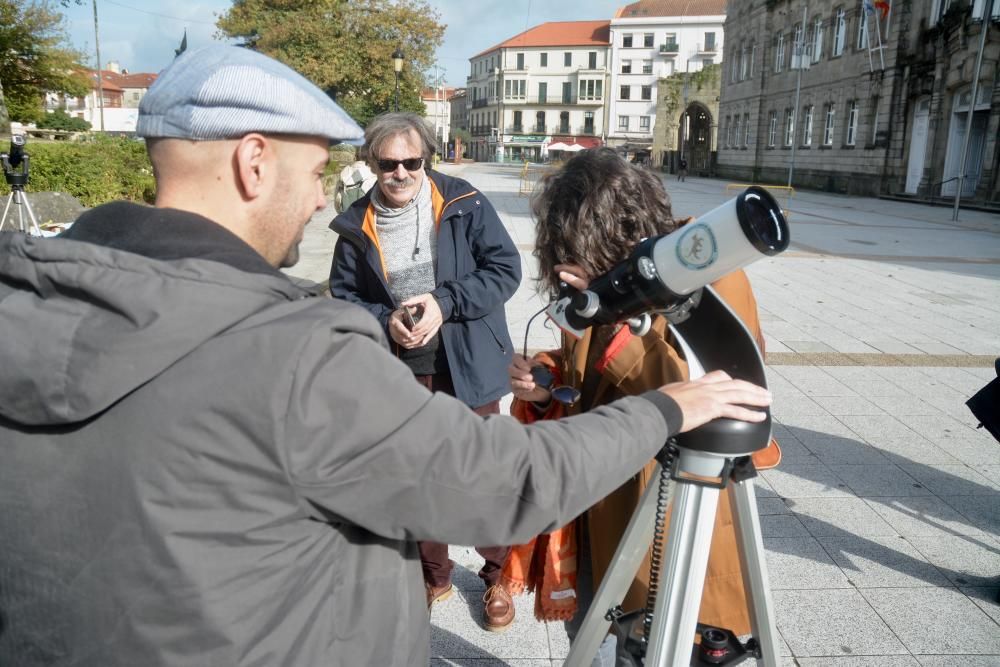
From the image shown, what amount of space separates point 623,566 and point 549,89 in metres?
89.2

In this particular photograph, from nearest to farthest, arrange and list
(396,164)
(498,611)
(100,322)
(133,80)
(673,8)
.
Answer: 1. (100,322)
2. (498,611)
3. (396,164)
4. (673,8)
5. (133,80)

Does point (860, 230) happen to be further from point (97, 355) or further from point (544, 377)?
point (97, 355)

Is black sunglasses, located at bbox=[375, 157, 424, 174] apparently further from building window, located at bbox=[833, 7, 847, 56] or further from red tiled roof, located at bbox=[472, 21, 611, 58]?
red tiled roof, located at bbox=[472, 21, 611, 58]

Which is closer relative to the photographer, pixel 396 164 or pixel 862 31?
pixel 396 164

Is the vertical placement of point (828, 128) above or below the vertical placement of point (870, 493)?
above

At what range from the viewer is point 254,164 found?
1.19 metres

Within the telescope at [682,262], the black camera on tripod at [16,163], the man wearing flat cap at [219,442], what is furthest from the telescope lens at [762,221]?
the black camera on tripod at [16,163]

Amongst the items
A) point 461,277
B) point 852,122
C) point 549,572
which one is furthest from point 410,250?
point 852,122

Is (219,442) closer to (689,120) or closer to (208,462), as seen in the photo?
(208,462)

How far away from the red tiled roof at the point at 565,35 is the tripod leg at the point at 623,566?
86716 mm

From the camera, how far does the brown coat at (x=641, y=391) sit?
171 centimetres

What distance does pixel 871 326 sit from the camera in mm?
7750

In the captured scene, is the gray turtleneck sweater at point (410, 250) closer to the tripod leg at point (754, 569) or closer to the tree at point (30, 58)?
the tripod leg at point (754, 569)

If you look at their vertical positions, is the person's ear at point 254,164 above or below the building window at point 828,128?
below
